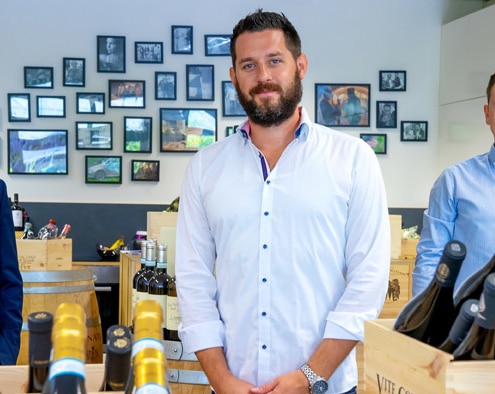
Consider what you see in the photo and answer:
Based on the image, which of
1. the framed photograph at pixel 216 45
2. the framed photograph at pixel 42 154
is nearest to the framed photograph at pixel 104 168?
the framed photograph at pixel 42 154

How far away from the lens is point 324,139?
1.83 meters

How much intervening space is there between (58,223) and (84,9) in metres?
1.94

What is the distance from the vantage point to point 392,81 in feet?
21.5

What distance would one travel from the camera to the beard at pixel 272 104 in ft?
5.67

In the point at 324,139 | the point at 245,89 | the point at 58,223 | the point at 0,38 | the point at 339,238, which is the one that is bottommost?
the point at 58,223

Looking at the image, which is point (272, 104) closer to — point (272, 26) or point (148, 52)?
point (272, 26)

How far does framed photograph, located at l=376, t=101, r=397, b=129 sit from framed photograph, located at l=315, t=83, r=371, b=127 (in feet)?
0.41

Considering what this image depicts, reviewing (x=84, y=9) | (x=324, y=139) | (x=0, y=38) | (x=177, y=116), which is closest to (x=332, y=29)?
(x=177, y=116)

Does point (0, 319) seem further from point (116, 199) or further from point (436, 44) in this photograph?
point (436, 44)

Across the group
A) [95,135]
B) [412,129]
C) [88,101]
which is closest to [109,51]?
[88,101]

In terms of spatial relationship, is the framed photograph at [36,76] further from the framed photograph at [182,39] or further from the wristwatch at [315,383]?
the wristwatch at [315,383]

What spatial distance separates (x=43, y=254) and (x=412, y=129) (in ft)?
13.3

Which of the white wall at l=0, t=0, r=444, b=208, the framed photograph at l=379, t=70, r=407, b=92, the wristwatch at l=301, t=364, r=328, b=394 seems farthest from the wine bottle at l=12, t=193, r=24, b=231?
the wristwatch at l=301, t=364, r=328, b=394

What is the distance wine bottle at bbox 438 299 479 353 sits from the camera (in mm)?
915
